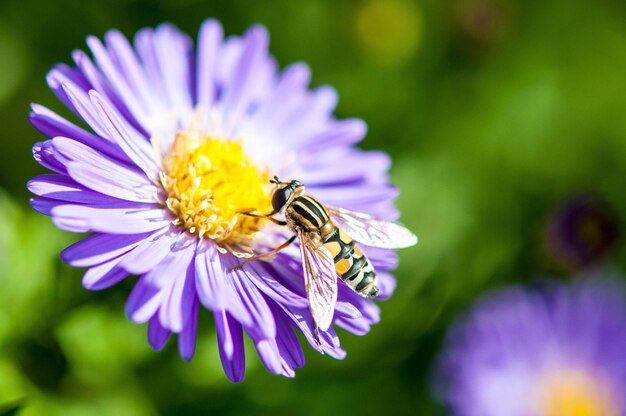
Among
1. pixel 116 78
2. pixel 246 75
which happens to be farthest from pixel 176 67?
pixel 116 78

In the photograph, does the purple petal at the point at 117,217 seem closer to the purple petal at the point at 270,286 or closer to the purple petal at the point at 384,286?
the purple petal at the point at 270,286

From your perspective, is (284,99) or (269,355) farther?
(284,99)

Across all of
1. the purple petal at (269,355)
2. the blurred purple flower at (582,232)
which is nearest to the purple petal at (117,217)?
the purple petal at (269,355)

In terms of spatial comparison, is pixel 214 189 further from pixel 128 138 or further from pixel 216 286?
pixel 216 286

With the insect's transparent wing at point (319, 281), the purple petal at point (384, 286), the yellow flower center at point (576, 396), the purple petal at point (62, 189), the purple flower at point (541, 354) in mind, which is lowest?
the yellow flower center at point (576, 396)

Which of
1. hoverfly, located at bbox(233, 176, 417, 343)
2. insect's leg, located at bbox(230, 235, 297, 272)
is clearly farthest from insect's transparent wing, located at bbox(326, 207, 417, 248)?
insect's leg, located at bbox(230, 235, 297, 272)

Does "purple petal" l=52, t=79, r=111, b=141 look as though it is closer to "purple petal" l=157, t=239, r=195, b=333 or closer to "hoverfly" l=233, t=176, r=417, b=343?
"purple petal" l=157, t=239, r=195, b=333
